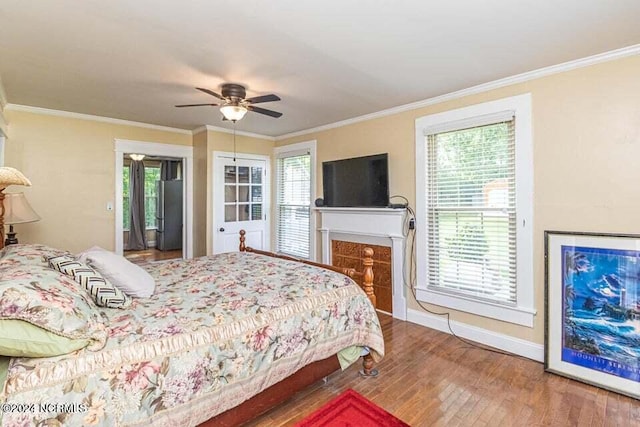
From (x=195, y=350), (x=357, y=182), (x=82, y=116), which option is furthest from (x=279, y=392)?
(x=82, y=116)

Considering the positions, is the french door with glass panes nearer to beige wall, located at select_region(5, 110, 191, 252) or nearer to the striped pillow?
beige wall, located at select_region(5, 110, 191, 252)

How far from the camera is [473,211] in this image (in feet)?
10.3

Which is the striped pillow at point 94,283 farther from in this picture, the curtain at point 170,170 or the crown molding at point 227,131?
the curtain at point 170,170

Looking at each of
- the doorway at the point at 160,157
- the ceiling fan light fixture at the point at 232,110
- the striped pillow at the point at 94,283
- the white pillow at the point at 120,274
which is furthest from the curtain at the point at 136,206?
the striped pillow at the point at 94,283

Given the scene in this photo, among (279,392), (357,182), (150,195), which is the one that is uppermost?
(150,195)

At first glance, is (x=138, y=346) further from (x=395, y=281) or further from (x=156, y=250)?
(x=156, y=250)

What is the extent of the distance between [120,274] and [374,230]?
110 inches

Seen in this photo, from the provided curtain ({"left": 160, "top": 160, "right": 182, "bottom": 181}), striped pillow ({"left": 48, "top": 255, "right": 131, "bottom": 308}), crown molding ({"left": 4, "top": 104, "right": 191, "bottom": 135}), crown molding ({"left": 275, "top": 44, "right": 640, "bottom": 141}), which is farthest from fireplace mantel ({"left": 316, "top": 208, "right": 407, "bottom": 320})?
curtain ({"left": 160, "top": 160, "right": 182, "bottom": 181})

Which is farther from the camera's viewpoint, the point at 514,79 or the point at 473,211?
the point at 473,211

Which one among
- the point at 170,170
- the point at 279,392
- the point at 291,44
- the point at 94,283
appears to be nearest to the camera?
the point at 94,283

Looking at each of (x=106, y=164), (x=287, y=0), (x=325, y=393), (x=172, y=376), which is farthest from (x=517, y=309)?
(x=106, y=164)

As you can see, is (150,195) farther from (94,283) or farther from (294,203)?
(94,283)

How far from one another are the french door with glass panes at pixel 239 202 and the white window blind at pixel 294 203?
0.26 m

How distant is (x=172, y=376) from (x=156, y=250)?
286 inches
